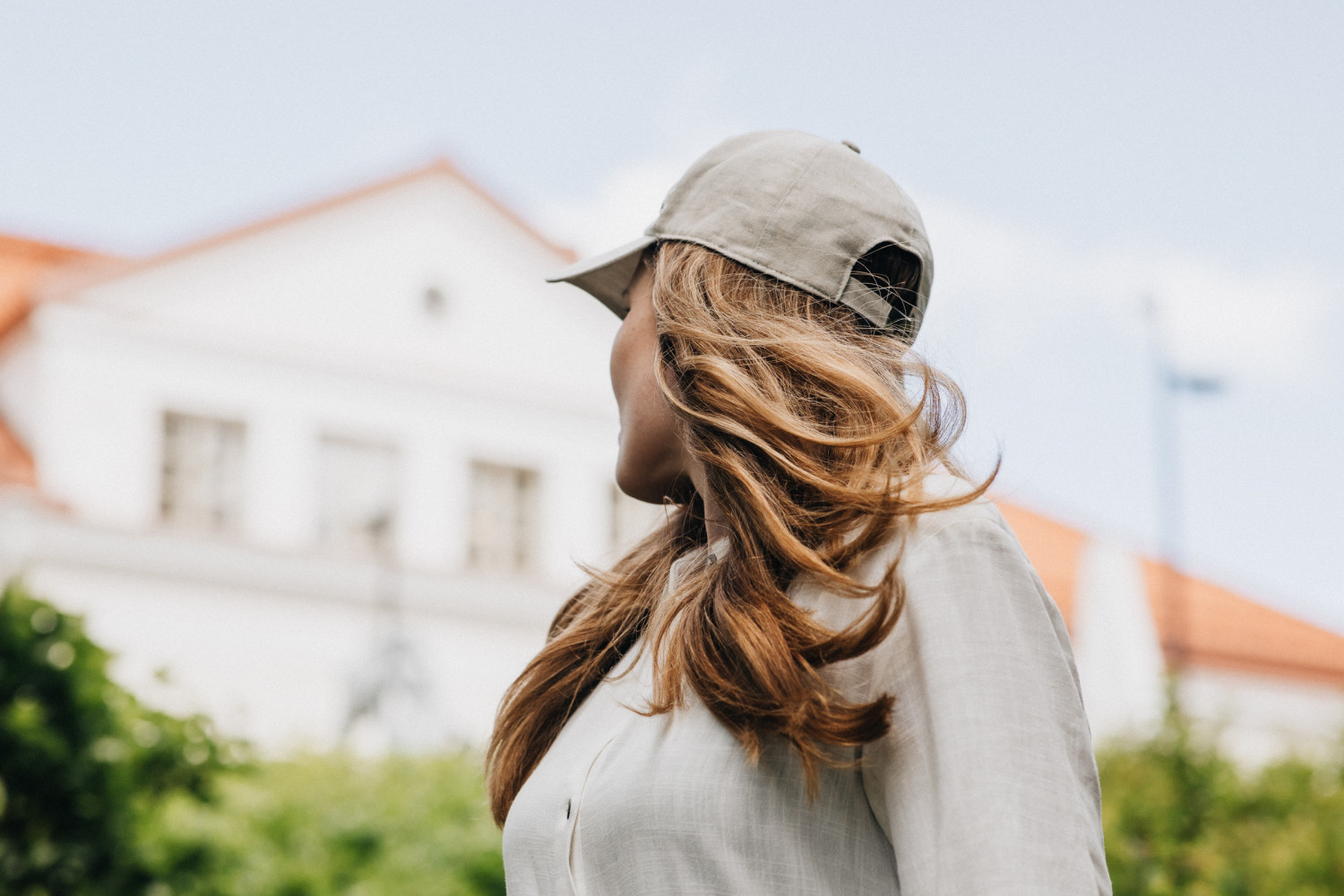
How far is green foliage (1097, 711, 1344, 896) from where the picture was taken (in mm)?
4875

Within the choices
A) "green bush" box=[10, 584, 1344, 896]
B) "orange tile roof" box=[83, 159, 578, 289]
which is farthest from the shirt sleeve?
"orange tile roof" box=[83, 159, 578, 289]

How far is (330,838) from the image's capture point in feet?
21.4

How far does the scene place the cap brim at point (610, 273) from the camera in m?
1.96

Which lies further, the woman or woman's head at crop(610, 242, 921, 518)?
woman's head at crop(610, 242, 921, 518)

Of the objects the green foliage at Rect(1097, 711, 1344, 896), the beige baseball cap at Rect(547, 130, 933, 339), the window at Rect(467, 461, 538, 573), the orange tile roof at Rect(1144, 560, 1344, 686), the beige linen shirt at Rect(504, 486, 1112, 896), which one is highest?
the beige baseball cap at Rect(547, 130, 933, 339)

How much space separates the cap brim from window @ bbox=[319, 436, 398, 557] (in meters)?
18.3

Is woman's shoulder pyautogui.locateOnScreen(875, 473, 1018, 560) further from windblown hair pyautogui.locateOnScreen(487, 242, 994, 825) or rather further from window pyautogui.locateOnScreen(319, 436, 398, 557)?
window pyautogui.locateOnScreen(319, 436, 398, 557)

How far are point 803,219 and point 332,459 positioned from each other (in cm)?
1898

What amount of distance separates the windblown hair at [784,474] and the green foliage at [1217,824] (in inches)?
147

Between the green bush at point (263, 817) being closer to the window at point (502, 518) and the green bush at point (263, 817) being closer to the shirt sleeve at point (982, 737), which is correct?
the shirt sleeve at point (982, 737)

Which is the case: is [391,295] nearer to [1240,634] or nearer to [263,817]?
[263,817]

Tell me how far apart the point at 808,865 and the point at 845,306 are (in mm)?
721

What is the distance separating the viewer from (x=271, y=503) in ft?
63.1

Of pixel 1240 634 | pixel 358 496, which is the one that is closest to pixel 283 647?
pixel 358 496
